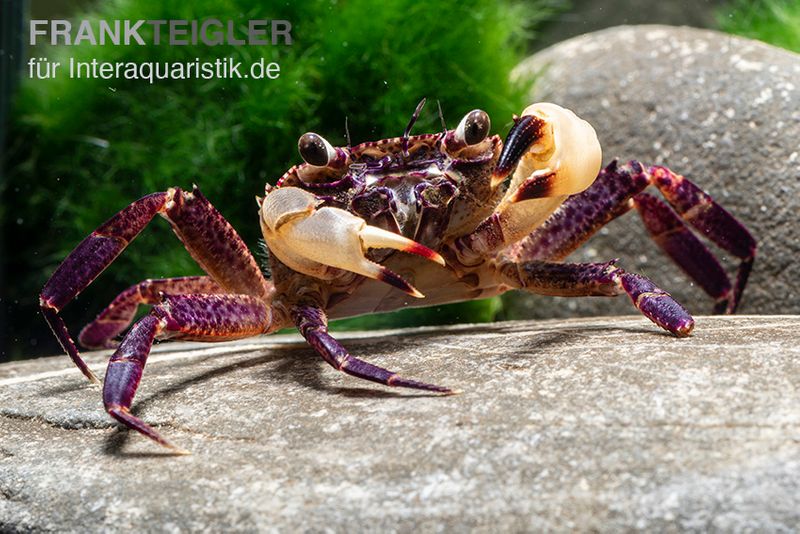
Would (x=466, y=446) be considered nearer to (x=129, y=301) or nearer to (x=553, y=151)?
(x=553, y=151)

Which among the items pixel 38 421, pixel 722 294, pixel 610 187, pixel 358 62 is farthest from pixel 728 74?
pixel 38 421

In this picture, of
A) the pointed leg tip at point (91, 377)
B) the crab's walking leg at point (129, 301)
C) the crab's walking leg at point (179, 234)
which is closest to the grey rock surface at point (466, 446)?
the pointed leg tip at point (91, 377)

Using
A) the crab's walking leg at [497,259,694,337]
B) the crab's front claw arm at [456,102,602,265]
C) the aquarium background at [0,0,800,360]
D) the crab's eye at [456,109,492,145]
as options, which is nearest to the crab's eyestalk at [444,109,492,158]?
the crab's eye at [456,109,492,145]

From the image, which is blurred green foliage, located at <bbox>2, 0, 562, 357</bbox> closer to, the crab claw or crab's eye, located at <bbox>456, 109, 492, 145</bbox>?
crab's eye, located at <bbox>456, 109, 492, 145</bbox>

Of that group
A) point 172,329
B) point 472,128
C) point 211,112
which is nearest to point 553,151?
point 472,128

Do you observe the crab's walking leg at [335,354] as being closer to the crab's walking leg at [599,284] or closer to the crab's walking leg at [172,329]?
the crab's walking leg at [172,329]
